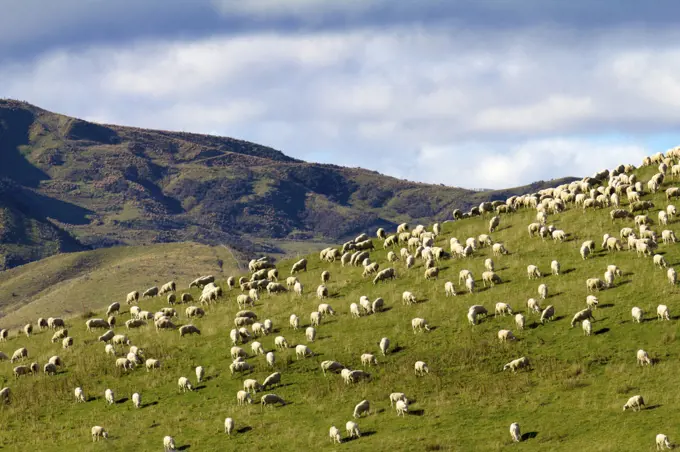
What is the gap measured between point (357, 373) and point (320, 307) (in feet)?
34.7

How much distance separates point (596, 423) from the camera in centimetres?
3897

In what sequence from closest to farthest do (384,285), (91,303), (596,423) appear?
1. (596,423)
2. (384,285)
3. (91,303)

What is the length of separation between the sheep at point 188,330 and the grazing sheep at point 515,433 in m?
25.1

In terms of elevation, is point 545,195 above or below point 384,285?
above

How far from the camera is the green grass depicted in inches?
1578

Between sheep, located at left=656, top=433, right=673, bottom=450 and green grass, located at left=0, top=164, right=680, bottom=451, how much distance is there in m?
0.55

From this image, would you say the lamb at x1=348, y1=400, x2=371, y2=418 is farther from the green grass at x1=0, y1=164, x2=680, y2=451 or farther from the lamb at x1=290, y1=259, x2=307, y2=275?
the lamb at x1=290, y1=259, x2=307, y2=275

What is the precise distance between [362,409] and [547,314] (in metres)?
13.1

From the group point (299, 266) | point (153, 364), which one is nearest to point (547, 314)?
point (153, 364)

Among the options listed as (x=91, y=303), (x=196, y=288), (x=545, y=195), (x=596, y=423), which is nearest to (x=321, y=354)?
(x=596, y=423)

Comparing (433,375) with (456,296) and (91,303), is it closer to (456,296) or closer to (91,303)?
(456,296)

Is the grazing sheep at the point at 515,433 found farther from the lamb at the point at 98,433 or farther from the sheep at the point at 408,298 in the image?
the sheep at the point at 408,298

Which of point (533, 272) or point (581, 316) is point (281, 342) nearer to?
point (581, 316)

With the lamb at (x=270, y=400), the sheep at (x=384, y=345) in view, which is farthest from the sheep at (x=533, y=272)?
the lamb at (x=270, y=400)
